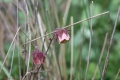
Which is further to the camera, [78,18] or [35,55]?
[78,18]

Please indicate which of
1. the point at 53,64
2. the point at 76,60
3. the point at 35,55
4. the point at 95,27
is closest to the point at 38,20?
the point at 53,64

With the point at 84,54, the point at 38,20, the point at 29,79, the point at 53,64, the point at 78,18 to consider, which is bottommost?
the point at 29,79

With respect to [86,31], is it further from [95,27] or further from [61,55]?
[61,55]

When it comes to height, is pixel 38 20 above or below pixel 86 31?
below

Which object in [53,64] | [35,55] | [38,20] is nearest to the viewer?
[35,55]

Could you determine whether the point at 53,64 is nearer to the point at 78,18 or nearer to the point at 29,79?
the point at 29,79

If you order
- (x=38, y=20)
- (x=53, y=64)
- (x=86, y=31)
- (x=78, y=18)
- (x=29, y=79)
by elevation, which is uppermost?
(x=78, y=18)

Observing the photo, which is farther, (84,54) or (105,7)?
(105,7)

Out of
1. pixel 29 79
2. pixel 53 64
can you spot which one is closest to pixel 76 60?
pixel 53 64

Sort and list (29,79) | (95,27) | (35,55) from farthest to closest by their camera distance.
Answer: (95,27), (29,79), (35,55)
